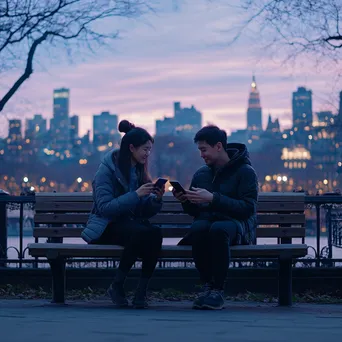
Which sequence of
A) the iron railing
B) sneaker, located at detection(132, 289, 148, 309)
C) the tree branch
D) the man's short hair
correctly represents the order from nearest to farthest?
sneaker, located at detection(132, 289, 148, 309) → the man's short hair → the iron railing → the tree branch

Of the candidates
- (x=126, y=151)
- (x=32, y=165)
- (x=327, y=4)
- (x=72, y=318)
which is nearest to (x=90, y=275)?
(x=126, y=151)

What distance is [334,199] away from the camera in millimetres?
9750

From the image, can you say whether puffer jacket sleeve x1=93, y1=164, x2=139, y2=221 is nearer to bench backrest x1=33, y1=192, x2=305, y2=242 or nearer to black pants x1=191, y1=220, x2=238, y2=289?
black pants x1=191, y1=220, x2=238, y2=289

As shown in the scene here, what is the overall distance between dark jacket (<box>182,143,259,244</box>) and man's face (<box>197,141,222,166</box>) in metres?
0.11

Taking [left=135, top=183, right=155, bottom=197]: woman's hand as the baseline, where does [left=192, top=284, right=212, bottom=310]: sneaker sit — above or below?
below

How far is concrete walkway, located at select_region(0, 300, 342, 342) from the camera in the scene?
5.26 m

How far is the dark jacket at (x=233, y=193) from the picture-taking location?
24.9ft

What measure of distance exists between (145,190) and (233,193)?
2.30 feet

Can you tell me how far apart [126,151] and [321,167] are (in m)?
161

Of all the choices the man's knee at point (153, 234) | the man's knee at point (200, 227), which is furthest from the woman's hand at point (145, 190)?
the man's knee at point (200, 227)

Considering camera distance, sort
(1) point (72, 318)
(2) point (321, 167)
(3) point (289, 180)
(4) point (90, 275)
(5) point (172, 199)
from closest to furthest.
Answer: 1. (1) point (72, 318)
2. (5) point (172, 199)
3. (4) point (90, 275)
4. (3) point (289, 180)
5. (2) point (321, 167)

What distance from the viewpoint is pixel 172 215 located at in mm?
8719

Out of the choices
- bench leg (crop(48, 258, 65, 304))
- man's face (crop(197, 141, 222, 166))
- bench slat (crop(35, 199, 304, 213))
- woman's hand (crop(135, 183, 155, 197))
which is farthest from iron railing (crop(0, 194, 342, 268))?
man's face (crop(197, 141, 222, 166))

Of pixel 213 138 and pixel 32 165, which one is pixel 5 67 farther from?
pixel 32 165
